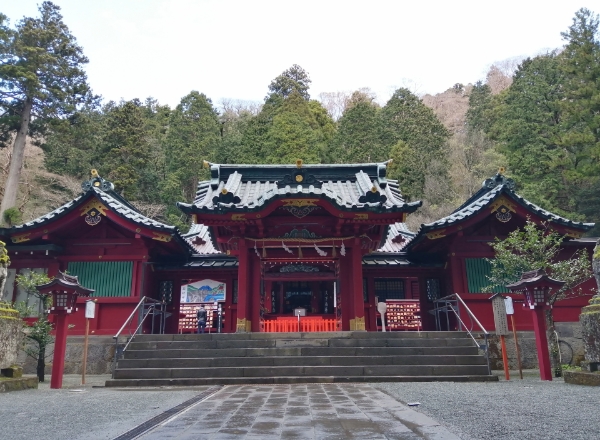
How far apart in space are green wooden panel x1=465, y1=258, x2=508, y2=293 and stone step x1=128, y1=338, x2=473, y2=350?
3777mm

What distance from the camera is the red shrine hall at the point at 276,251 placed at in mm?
14453

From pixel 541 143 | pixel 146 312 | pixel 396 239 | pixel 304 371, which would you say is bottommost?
pixel 304 371

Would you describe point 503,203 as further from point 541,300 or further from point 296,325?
point 296,325

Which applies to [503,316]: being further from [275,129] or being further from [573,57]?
[275,129]

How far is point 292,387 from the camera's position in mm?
9766

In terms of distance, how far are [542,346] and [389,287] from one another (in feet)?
26.8

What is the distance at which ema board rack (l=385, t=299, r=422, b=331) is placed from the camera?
1672 centimetres

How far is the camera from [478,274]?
51.8 ft

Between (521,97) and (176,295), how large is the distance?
3176 cm

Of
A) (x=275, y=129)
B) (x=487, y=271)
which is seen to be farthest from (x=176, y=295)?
(x=275, y=129)

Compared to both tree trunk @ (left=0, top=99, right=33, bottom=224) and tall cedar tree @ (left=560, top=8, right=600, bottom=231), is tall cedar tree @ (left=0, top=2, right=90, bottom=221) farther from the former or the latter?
tall cedar tree @ (left=560, top=8, right=600, bottom=231)

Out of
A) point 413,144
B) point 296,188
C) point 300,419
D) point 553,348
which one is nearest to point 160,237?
point 296,188

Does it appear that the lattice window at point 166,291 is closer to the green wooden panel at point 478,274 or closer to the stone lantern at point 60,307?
the stone lantern at point 60,307

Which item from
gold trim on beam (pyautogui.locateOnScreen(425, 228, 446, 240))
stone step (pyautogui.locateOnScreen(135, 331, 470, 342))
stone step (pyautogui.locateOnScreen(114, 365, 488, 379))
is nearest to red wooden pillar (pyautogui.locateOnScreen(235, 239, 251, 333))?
stone step (pyautogui.locateOnScreen(135, 331, 470, 342))
